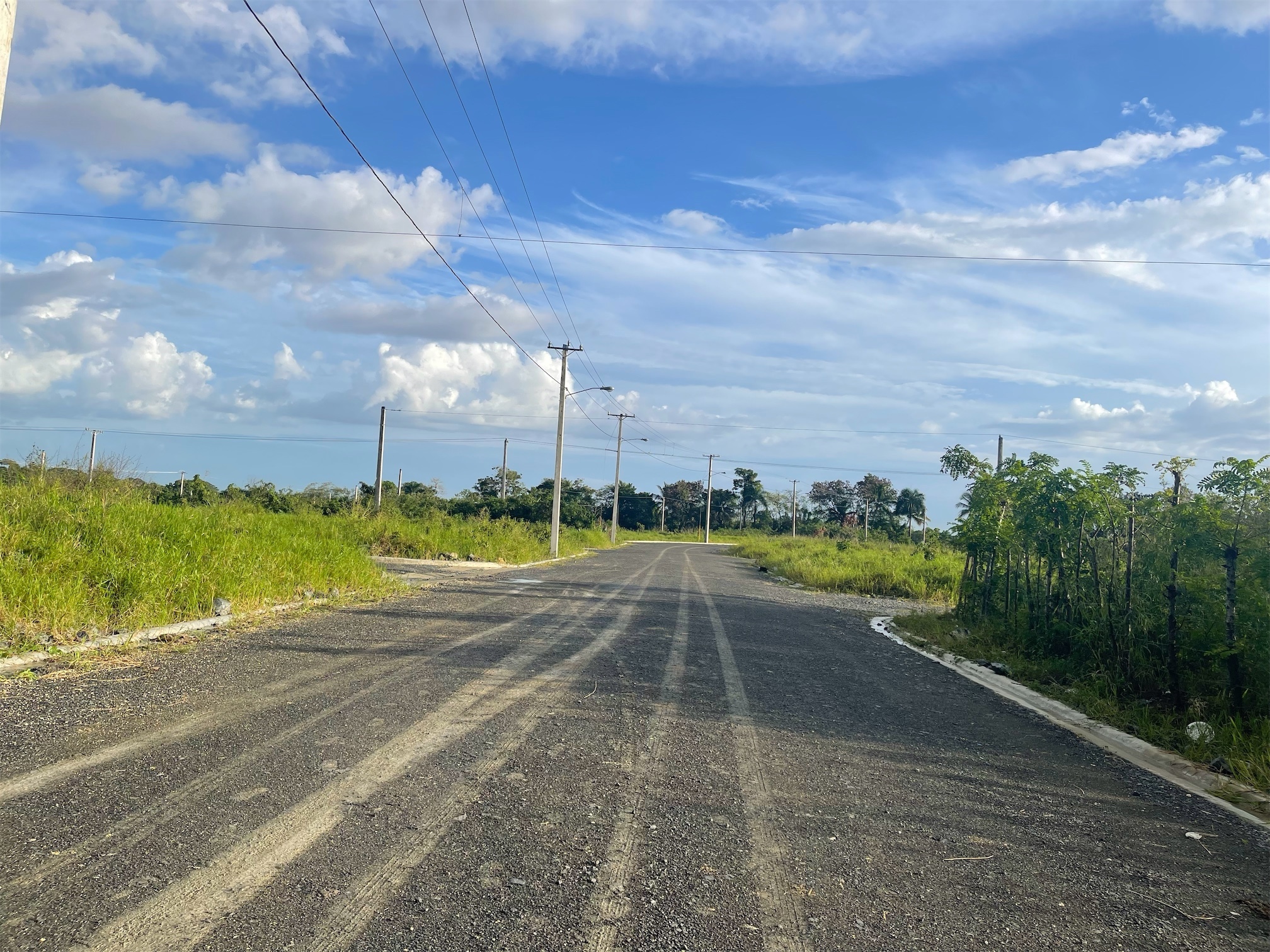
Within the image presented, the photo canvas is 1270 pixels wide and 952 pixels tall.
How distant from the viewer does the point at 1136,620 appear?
8.76m

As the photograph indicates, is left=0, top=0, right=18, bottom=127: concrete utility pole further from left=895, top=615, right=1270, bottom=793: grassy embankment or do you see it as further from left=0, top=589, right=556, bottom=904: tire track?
left=895, top=615, right=1270, bottom=793: grassy embankment

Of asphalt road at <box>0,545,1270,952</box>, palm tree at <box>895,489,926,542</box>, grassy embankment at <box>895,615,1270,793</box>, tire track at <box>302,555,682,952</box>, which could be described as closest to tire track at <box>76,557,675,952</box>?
asphalt road at <box>0,545,1270,952</box>

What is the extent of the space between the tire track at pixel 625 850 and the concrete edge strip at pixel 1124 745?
353 centimetres

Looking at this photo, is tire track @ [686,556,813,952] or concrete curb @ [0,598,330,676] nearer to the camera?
tire track @ [686,556,813,952]

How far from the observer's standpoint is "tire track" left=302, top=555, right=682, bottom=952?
10.2 ft

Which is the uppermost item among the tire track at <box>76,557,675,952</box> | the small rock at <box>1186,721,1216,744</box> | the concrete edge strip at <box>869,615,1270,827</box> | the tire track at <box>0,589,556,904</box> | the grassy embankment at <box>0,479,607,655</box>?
the grassy embankment at <box>0,479,607,655</box>

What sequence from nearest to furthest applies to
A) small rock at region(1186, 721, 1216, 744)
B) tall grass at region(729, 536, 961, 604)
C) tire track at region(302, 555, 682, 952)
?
tire track at region(302, 555, 682, 952), small rock at region(1186, 721, 1216, 744), tall grass at region(729, 536, 961, 604)

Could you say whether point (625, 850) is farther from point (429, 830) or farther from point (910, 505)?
point (910, 505)

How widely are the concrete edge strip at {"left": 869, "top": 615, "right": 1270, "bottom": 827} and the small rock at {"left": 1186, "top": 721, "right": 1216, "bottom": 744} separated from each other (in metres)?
0.31

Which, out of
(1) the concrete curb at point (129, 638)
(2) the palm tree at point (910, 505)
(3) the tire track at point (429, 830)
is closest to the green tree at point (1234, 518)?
(3) the tire track at point (429, 830)

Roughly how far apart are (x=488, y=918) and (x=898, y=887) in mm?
1770

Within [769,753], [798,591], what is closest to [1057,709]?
[769,753]

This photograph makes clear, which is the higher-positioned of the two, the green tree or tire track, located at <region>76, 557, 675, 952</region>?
the green tree

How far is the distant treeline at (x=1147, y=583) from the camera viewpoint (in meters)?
7.25
